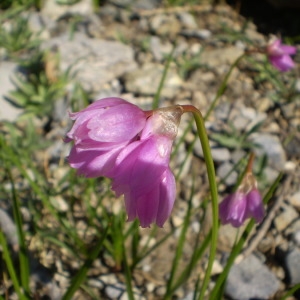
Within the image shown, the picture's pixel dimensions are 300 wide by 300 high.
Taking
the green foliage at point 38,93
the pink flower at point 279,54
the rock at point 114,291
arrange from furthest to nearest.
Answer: the green foliage at point 38,93 → the pink flower at point 279,54 → the rock at point 114,291

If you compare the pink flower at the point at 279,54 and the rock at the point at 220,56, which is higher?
the pink flower at the point at 279,54

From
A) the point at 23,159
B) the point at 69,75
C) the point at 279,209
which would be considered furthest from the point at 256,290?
the point at 69,75

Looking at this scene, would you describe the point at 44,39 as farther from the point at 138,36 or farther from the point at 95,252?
the point at 95,252

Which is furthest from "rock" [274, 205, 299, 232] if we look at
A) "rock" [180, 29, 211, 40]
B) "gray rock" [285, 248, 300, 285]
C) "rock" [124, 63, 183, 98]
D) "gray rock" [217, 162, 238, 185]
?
"rock" [180, 29, 211, 40]

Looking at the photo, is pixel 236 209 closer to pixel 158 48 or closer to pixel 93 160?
pixel 93 160

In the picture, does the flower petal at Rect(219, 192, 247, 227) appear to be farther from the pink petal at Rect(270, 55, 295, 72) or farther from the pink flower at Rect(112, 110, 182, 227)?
the pink petal at Rect(270, 55, 295, 72)

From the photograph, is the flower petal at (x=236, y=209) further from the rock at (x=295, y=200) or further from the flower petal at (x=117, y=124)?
the rock at (x=295, y=200)

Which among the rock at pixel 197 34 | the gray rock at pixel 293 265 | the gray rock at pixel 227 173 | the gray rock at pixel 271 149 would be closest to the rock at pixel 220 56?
the rock at pixel 197 34
